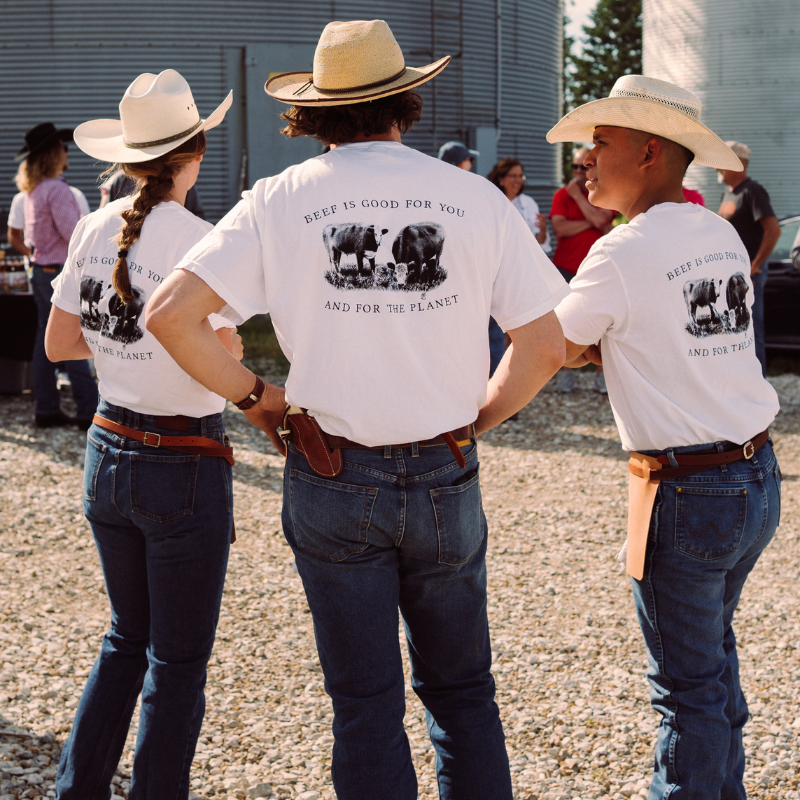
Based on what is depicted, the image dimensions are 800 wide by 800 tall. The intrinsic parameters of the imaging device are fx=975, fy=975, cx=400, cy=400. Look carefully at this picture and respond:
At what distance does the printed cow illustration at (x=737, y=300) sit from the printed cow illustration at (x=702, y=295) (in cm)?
4

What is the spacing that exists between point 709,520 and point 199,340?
4.04 ft

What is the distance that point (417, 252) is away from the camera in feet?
6.46

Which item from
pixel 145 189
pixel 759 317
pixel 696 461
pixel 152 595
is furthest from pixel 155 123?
pixel 759 317

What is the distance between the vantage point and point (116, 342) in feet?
8.07

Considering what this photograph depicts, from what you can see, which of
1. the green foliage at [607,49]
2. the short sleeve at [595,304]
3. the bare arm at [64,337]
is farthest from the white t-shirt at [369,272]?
the green foliage at [607,49]

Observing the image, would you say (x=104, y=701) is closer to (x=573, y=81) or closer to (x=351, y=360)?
(x=351, y=360)

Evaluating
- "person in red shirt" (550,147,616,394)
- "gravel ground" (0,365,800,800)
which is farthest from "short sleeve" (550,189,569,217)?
"gravel ground" (0,365,800,800)

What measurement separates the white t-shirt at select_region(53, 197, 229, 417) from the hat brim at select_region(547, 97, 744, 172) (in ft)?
3.31

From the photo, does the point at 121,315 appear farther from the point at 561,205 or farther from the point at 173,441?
the point at 561,205

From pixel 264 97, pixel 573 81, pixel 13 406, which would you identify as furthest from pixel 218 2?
pixel 573 81

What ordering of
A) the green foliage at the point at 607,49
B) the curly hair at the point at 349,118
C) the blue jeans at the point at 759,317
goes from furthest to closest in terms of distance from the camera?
the green foliage at the point at 607,49 < the blue jeans at the point at 759,317 < the curly hair at the point at 349,118

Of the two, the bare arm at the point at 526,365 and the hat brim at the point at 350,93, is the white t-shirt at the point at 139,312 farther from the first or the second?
the bare arm at the point at 526,365

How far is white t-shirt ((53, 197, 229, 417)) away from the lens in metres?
2.41

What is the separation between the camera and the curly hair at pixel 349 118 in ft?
6.79
